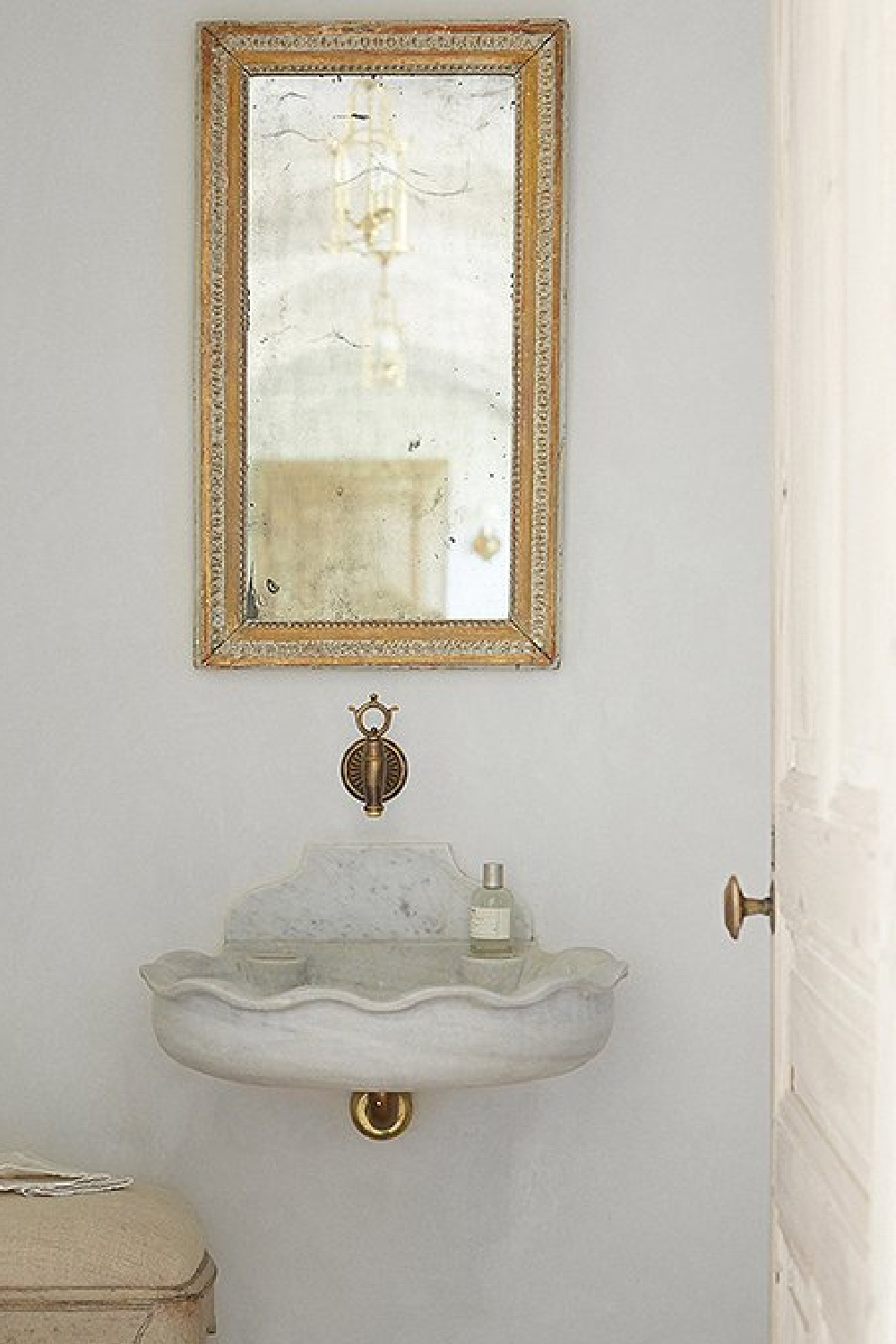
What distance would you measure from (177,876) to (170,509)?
1.98ft

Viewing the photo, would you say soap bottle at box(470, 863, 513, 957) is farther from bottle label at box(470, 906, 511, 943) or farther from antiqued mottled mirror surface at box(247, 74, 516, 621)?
antiqued mottled mirror surface at box(247, 74, 516, 621)

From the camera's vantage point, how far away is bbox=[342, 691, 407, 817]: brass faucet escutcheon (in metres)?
2.86

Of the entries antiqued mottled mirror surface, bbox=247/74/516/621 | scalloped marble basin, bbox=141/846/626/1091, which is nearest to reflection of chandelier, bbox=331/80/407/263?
antiqued mottled mirror surface, bbox=247/74/516/621

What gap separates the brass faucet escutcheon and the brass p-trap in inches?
17.2

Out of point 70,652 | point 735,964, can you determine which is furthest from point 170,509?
point 735,964

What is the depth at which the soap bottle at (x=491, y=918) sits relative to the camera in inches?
110

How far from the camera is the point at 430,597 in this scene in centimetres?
293

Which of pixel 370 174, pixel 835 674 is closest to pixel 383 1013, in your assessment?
pixel 835 674

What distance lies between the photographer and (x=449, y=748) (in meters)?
2.95

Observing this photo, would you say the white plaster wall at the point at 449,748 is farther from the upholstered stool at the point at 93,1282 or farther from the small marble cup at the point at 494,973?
the upholstered stool at the point at 93,1282

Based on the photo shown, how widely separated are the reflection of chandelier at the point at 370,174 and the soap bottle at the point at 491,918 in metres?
1.02

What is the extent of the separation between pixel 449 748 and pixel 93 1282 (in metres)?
1.00

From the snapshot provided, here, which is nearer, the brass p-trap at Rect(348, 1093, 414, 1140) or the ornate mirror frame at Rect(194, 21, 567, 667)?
the brass p-trap at Rect(348, 1093, 414, 1140)

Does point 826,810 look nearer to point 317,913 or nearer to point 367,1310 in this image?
point 317,913
